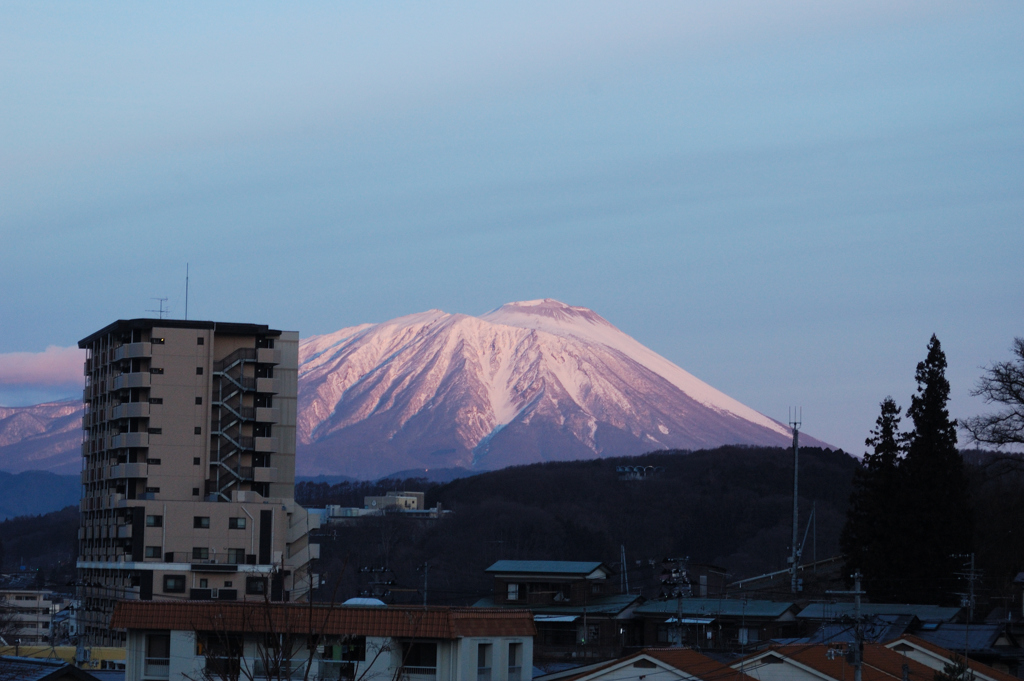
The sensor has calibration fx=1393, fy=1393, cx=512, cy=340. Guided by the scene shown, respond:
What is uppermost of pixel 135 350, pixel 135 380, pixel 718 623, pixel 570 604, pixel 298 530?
pixel 135 350

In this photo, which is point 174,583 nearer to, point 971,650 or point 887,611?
point 887,611

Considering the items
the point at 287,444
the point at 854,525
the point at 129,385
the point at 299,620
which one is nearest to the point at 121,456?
the point at 129,385

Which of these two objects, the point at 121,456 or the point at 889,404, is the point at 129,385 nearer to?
the point at 121,456

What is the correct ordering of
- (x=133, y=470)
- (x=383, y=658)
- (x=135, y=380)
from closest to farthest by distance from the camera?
1. (x=383, y=658)
2. (x=133, y=470)
3. (x=135, y=380)

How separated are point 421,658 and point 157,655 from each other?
6096 mm

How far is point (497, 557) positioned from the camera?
102250 mm

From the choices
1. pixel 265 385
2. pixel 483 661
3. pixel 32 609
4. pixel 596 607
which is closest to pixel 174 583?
pixel 265 385

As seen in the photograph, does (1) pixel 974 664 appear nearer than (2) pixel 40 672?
No

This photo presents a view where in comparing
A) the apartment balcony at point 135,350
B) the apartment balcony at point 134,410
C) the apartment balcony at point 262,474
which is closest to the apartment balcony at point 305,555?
the apartment balcony at point 262,474

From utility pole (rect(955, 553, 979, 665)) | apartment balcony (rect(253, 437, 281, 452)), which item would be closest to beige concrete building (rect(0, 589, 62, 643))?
apartment balcony (rect(253, 437, 281, 452))

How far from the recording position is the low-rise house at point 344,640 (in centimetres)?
2869

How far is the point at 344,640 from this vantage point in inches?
1159

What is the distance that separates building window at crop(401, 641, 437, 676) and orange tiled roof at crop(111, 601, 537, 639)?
0.51m

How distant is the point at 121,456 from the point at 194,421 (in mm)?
3780
